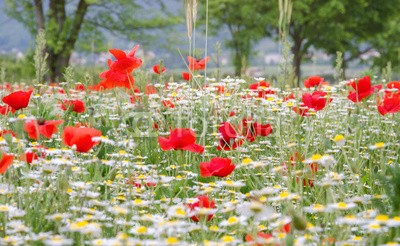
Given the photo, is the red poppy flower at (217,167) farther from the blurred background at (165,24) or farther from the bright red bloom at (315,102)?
the blurred background at (165,24)

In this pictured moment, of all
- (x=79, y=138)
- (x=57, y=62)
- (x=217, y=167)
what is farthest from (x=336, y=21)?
(x=79, y=138)

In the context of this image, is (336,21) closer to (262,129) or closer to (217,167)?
(262,129)

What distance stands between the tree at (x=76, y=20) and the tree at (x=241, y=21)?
194 inches

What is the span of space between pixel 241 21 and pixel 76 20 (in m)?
10.8

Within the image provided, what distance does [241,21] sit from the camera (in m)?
30.5

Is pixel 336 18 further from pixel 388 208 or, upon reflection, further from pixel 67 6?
pixel 388 208

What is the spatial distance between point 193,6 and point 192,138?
970 millimetres

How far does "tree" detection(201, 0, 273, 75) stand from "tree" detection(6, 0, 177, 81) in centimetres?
493

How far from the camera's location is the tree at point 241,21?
90.0 feet

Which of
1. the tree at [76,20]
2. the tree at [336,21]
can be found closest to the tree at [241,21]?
the tree at [336,21]

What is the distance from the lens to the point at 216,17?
103ft

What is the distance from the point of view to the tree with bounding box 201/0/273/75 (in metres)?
27.4

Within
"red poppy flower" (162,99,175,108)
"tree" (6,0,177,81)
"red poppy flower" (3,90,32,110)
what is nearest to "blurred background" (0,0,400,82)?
"tree" (6,0,177,81)

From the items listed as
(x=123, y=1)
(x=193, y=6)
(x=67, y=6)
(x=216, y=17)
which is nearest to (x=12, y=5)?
(x=67, y=6)
